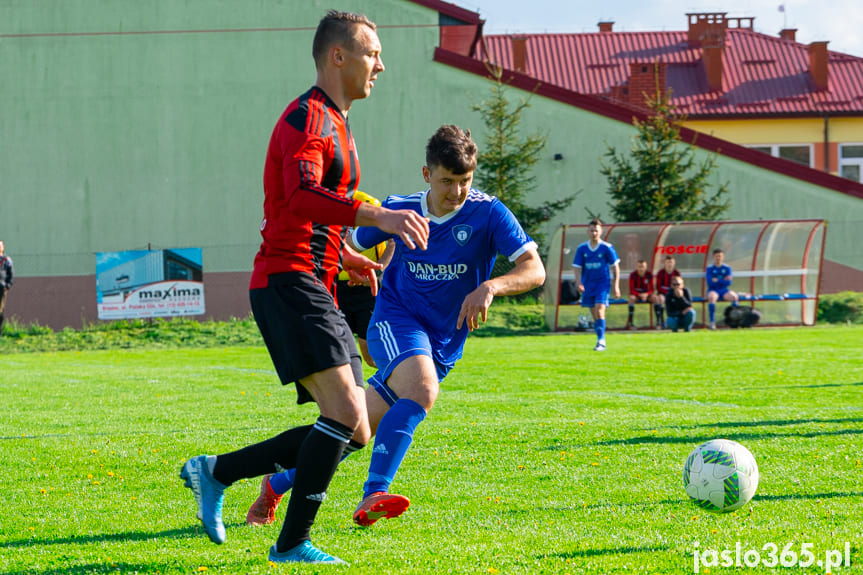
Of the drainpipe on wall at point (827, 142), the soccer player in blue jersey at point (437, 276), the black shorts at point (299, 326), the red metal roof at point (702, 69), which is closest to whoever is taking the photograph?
the black shorts at point (299, 326)

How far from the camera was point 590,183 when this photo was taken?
30.5 meters

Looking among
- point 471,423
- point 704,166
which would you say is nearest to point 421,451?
point 471,423

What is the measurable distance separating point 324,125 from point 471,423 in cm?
470

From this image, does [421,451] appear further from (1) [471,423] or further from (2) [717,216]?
(2) [717,216]

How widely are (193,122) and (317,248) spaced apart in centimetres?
2746

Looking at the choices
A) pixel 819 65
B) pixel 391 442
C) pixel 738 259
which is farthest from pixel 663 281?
pixel 819 65

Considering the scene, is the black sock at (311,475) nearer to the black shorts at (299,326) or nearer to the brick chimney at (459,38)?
the black shorts at (299,326)

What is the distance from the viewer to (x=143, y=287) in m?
24.3

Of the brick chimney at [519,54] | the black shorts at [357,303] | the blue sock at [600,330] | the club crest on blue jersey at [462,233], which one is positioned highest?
the brick chimney at [519,54]

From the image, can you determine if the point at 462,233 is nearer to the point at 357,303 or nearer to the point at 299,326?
the point at 299,326

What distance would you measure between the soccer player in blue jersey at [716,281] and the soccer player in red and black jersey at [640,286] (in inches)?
50.8

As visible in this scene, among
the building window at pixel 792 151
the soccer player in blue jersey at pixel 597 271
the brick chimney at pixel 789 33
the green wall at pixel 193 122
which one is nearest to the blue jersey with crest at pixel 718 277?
the soccer player in blue jersey at pixel 597 271

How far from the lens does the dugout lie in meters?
23.6

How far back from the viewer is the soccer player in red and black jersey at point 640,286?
22812 mm
